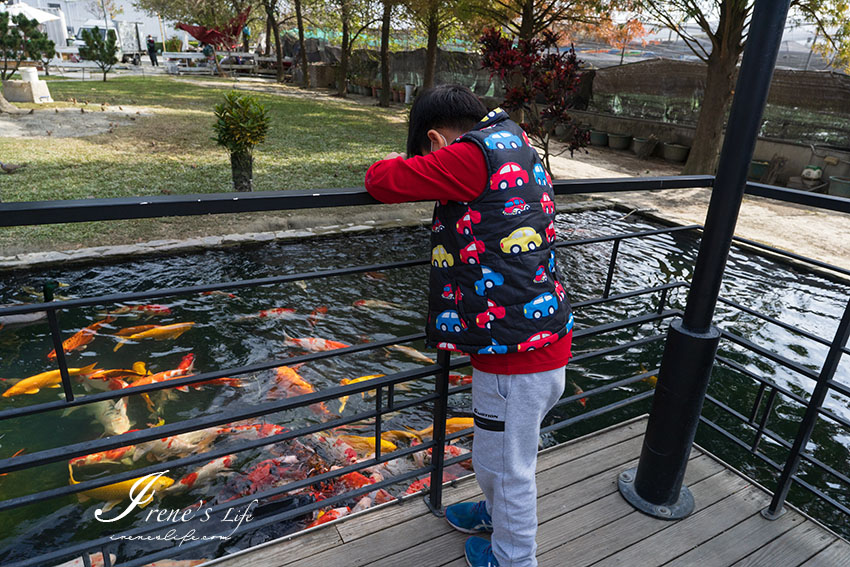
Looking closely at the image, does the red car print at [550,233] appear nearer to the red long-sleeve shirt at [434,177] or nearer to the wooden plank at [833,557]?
the red long-sleeve shirt at [434,177]

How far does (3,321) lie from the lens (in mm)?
4316

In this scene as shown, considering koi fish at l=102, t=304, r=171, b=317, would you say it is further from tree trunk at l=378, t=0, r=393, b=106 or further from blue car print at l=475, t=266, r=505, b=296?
tree trunk at l=378, t=0, r=393, b=106

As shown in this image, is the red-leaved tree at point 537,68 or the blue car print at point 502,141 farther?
the red-leaved tree at point 537,68

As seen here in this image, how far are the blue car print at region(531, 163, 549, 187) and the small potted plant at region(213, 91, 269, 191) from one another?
604cm

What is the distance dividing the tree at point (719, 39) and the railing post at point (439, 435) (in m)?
9.05

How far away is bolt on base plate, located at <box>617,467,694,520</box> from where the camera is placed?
1801mm

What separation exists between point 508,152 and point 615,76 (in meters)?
14.3

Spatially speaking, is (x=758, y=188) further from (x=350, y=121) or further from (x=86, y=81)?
(x=86, y=81)

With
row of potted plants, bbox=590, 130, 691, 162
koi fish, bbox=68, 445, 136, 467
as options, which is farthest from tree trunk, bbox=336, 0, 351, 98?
koi fish, bbox=68, 445, 136, 467

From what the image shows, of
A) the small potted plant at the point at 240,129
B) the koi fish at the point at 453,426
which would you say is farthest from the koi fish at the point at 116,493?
the small potted plant at the point at 240,129

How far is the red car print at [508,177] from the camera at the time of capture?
1230 mm

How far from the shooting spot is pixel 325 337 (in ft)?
14.3

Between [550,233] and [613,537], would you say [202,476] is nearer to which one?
[613,537]

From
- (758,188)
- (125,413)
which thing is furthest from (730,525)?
(125,413)
